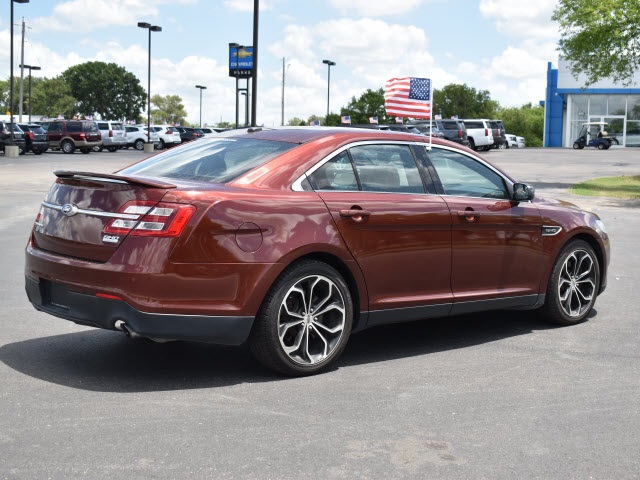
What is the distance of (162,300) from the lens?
17.5 feet

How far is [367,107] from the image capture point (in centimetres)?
11412

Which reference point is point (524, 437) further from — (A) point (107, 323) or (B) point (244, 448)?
(A) point (107, 323)

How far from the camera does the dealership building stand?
7656 cm

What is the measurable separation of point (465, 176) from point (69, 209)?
2.81m

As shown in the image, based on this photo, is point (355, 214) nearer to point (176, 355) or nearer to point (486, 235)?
point (486, 235)

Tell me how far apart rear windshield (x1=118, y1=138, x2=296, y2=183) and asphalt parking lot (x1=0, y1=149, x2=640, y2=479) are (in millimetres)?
1207

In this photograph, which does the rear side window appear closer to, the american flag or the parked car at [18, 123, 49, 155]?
the parked car at [18, 123, 49, 155]

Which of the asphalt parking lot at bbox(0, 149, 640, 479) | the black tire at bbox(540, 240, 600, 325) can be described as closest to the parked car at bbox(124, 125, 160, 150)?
the asphalt parking lot at bbox(0, 149, 640, 479)

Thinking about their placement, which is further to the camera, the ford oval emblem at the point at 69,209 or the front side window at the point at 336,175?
the front side window at the point at 336,175

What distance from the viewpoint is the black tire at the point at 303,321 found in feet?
18.6

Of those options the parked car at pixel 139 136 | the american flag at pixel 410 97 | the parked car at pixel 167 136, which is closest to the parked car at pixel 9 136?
the parked car at pixel 139 136

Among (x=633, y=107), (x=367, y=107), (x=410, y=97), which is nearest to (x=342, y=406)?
(x=410, y=97)

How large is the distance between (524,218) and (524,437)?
274 cm

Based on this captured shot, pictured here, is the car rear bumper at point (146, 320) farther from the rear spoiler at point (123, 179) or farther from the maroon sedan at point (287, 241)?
the rear spoiler at point (123, 179)
